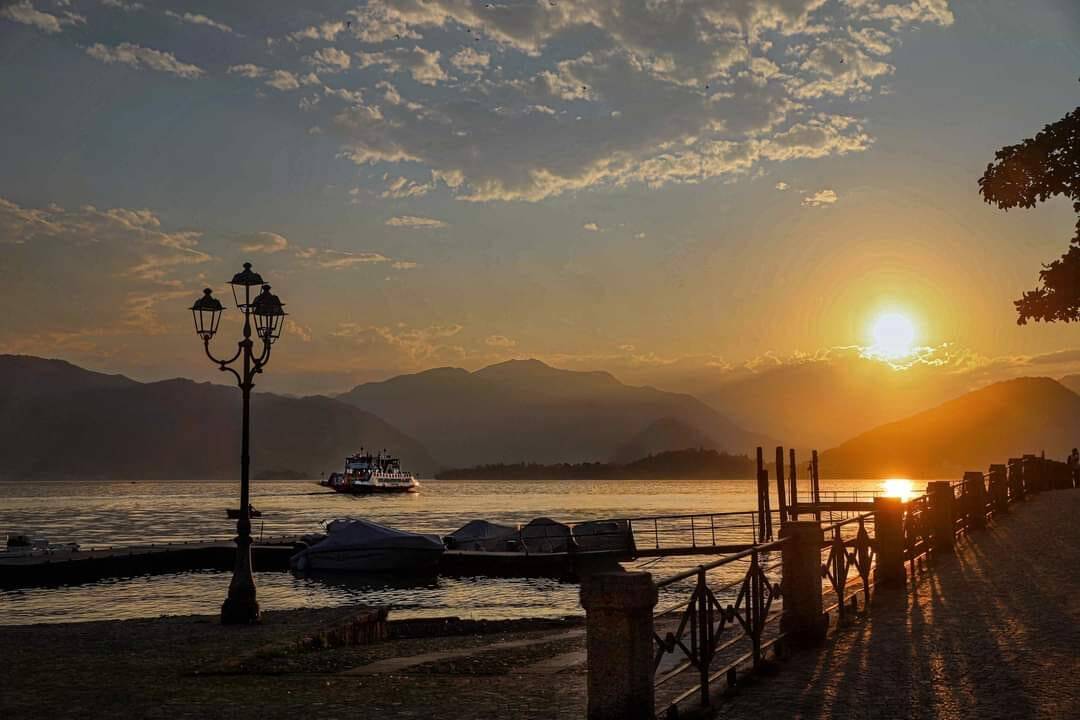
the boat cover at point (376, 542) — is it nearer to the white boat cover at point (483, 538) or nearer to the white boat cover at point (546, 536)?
the white boat cover at point (483, 538)

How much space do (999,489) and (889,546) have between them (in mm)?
17971

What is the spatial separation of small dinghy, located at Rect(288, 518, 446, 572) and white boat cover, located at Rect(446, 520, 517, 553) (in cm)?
288

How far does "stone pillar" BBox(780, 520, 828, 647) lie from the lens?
12.2m

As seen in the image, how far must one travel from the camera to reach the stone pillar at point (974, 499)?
1108 inches

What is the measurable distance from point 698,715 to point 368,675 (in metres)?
6.64

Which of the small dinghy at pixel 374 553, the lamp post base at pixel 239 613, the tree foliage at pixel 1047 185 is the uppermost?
the tree foliage at pixel 1047 185

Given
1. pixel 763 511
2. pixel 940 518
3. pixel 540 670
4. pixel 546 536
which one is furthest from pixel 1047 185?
pixel 763 511

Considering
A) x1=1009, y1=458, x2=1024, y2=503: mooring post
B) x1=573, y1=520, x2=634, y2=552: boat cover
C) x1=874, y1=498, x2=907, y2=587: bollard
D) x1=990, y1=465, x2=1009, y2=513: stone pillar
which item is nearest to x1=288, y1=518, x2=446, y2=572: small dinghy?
x1=573, y1=520, x2=634, y2=552: boat cover

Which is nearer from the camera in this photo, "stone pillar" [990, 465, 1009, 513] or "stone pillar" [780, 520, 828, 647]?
"stone pillar" [780, 520, 828, 647]

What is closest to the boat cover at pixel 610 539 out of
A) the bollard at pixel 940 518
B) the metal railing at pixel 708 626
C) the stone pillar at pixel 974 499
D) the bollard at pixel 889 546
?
the stone pillar at pixel 974 499

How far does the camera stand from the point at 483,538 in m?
51.2

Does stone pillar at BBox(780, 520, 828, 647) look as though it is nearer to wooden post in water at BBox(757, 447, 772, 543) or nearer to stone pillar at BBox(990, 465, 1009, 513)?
stone pillar at BBox(990, 465, 1009, 513)

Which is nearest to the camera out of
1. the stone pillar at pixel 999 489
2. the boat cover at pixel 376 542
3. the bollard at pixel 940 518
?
the bollard at pixel 940 518

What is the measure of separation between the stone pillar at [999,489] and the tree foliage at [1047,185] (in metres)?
13.7
